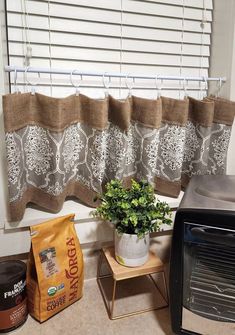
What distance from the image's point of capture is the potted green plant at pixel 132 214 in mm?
1085

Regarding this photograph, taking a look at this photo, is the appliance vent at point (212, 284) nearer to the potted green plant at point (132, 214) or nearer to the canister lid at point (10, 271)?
the potted green plant at point (132, 214)

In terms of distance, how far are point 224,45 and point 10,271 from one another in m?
1.43

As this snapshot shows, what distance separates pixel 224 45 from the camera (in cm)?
137

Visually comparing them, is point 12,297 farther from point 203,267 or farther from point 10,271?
point 203,267

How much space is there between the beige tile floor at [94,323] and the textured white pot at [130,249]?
243 millimetres

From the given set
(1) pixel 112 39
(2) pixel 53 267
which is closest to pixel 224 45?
(1) pixel 112 39

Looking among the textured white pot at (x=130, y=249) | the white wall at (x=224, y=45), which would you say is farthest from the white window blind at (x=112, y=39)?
the textured white pot at (x=130, y=249)

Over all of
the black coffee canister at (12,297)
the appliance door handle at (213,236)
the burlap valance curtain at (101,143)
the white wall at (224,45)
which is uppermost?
the white wall at (224,45)

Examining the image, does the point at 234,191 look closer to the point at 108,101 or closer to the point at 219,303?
the point at 219,303

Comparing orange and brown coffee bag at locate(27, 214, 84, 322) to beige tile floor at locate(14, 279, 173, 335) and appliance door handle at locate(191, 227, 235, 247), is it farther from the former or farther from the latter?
→ appliance door handle at locate(191, 227, 235, 247)

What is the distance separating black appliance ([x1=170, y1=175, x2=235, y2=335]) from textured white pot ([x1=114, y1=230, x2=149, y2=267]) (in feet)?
0.68

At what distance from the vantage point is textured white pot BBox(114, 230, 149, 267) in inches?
43.6

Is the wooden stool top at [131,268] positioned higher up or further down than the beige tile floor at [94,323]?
higher up

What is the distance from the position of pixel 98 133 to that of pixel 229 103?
0.66 metres
